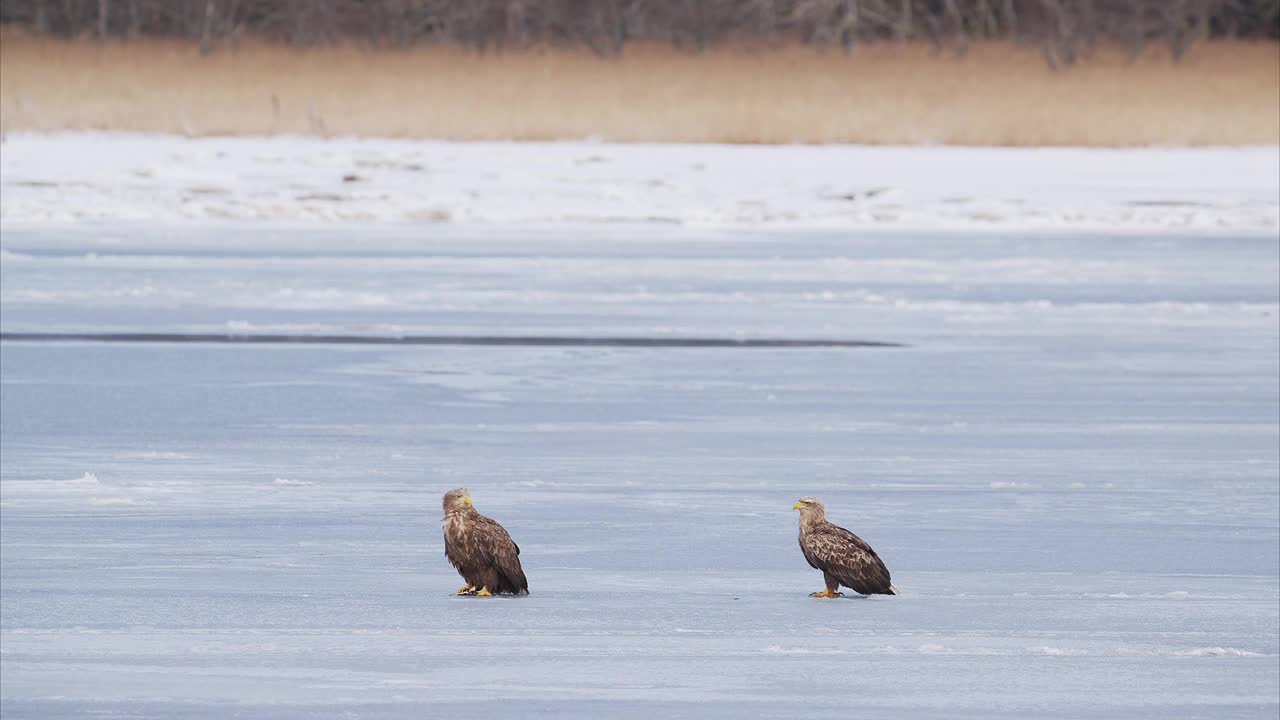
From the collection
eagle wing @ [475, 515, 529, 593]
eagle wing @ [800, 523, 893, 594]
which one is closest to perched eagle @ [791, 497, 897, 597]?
eagle wing @ [800, 523, 893, 594]

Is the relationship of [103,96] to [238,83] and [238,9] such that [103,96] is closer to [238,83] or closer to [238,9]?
[238,83]

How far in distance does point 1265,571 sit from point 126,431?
3424mm

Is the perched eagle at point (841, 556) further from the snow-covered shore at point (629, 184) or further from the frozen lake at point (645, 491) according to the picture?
the snow-covered shore at point (629, 184)

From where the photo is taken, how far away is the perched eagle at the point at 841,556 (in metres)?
4.58

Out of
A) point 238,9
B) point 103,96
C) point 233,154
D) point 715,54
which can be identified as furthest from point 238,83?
point 238,9

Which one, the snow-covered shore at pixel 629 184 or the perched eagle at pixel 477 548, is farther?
the snow-covered shore at pixel 629 184

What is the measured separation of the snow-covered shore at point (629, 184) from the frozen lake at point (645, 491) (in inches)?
108

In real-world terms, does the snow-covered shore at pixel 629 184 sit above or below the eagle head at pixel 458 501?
below

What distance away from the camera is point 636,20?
3469cm

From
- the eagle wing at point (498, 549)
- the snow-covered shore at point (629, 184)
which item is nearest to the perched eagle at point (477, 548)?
the eagle wing at point (498, 549)

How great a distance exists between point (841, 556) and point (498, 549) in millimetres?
658

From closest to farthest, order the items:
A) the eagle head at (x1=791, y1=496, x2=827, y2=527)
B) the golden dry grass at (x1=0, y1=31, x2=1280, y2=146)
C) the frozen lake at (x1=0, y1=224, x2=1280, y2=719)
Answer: the frozen lake at (x1=0, y1=224, x2=1280, y2=719) < the eagle head at (x1=791, y1=496, x2=827, y2=527) < the golden dry grass at (x1=0, y1=31, x2=1280, y2=146)

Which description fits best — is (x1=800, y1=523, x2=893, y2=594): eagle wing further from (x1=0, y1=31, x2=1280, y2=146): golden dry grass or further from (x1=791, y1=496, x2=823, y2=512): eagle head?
(x1=0, y1=31, x2=1280, y2=146): golden dry grass

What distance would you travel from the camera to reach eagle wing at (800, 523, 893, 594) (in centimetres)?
457
